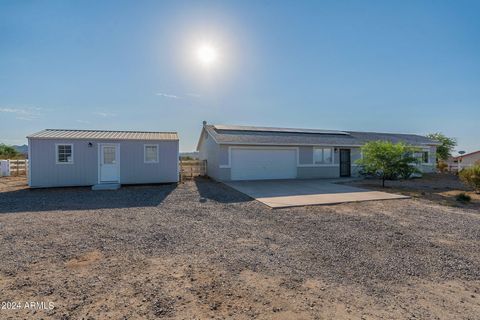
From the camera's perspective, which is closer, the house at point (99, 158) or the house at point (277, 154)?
the house at point (99, 158)

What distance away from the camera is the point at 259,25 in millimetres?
10648

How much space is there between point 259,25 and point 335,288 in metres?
10.4

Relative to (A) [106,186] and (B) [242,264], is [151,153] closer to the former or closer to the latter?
(A) [106,186]

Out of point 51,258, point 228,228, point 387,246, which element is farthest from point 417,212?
point 51,258

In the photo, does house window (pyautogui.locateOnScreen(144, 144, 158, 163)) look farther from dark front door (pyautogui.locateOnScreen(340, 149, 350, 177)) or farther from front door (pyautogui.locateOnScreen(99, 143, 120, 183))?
dark front door (pyautogui.locateOnScreen(340, 149, 350, 177))

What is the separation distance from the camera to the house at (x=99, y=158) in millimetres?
11914

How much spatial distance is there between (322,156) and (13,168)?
2227cm

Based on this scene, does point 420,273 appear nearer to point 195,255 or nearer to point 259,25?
point 195,255

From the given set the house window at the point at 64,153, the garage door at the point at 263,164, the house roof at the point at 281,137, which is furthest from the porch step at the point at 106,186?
the garage door at the point at 263,164

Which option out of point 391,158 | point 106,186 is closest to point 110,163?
point 106,186

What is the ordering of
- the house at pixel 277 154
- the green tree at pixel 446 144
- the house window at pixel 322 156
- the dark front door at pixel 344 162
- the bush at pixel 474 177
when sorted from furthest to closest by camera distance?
the green tree at pixel 446 144 → the dark front door at pixel 344 162 → the house window at pixel 322 156 → the house at pixel 277 154 → the bush at pixel 474 177

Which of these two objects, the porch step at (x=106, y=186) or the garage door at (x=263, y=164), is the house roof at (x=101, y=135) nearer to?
the porch step at (x=106, y=186)

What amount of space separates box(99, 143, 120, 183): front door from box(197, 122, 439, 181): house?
17.4 feet

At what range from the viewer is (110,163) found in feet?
42.0
